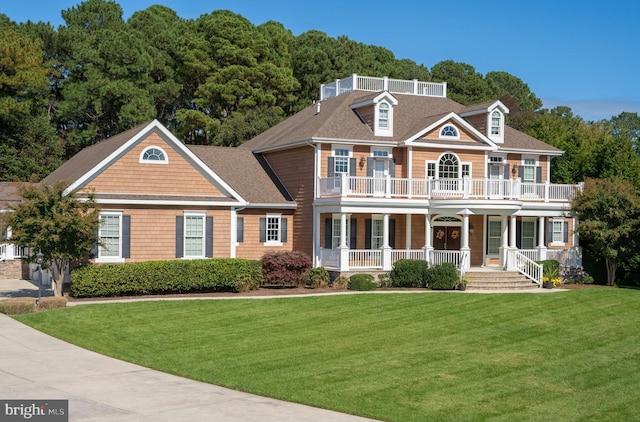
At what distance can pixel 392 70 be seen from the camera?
64.3 m

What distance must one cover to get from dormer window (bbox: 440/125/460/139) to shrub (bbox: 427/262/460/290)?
6666 mm

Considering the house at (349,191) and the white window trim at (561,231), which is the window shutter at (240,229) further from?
the white window trim at (561,231)

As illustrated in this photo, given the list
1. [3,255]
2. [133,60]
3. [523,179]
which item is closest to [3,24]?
[133,60]

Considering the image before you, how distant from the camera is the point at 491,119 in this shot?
A: 123 feet

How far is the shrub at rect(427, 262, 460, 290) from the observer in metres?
30.8

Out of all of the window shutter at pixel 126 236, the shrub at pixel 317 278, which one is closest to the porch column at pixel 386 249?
the shrub at pixel 317 278

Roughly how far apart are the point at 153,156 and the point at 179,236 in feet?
10.3

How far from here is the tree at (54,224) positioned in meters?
24.9

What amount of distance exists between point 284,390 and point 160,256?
1635 cm

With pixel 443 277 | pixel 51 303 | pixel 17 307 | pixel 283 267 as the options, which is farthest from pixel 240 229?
pixel 17 307

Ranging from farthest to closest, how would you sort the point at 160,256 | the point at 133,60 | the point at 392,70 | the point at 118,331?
the point at 392,70
the point at 133,60
the point at 160,256
the point at 118,331

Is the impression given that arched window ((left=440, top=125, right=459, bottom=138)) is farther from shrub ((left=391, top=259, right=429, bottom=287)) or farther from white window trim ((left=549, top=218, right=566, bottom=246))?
white window trim ((left=549, top=218, right=566, bottom=246))

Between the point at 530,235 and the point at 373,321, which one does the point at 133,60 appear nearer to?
the point at 530,235

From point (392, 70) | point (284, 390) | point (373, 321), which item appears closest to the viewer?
point (284, 390)
